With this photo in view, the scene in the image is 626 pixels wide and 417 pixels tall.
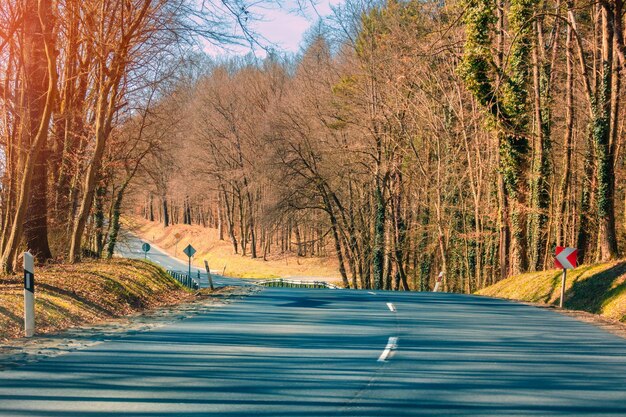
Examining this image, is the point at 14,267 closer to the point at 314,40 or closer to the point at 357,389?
the point at 357,389

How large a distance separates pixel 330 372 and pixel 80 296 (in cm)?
864

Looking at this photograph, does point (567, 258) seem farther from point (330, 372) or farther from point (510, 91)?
point (330, 372)

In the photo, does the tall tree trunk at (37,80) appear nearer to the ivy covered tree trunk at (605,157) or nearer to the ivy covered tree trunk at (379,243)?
the ivy covered tree trunk at (605,157)

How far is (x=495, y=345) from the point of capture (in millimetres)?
12078

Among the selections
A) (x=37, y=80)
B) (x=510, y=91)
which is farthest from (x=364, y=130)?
(x=37, y=80)

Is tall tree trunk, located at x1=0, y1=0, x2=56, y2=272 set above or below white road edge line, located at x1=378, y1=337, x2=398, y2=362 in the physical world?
above

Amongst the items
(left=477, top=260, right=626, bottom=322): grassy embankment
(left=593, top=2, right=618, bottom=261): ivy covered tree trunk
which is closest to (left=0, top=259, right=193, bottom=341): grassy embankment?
(left=477, top=260, right=626, bottom=322): grassy embankment

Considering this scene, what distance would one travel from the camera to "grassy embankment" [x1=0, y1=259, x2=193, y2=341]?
42.5 feet

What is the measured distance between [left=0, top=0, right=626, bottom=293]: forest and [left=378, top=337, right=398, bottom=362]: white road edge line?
6.83m

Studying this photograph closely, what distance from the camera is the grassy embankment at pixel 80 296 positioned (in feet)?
42.5

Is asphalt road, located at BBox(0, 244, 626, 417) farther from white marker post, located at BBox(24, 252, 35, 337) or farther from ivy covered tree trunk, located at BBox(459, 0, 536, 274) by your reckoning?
ivy covered tree trunk, located at BBox(459, 0, 536, 274)

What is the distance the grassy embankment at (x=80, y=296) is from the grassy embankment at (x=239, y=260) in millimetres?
38678

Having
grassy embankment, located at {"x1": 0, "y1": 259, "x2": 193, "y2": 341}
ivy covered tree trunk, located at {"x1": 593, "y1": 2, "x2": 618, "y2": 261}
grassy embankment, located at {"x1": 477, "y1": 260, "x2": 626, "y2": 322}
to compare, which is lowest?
grassy embankment, located at {"x1": 477, "y1": 260, "x2": 626, "y2": 322}

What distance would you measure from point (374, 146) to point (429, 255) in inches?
309
